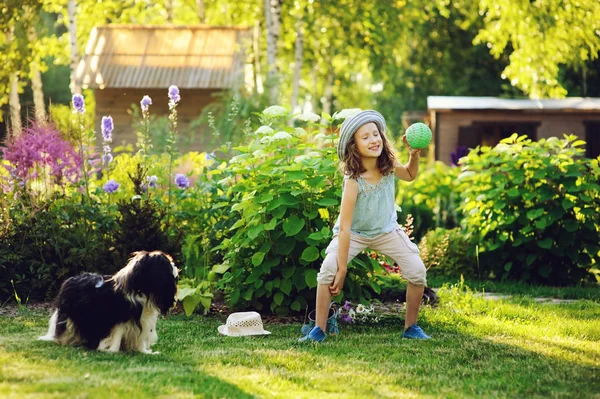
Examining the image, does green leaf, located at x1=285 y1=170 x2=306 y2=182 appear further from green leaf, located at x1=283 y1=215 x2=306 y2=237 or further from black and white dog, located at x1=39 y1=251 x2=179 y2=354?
black and white dog, located at x1=39 y1=251 x2=179 y2=354

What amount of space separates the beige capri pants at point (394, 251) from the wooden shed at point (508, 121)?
12.5 metres

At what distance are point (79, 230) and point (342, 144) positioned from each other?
2.85 metres

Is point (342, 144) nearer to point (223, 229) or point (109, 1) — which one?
point (223, 229)

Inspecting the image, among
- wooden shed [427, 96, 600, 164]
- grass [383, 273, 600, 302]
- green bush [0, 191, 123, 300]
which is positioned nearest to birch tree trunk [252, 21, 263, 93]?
wooden shed [427, 96, 600, 164]

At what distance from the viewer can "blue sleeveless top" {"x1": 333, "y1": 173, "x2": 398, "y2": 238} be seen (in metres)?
5.68

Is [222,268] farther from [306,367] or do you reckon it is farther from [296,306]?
[306,367]

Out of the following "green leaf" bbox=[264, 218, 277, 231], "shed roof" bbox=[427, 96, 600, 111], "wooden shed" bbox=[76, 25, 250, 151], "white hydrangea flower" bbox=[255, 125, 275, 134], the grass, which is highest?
"wooden shed" bbox=[76, 25, 250, 151]

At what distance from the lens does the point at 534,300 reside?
762 centimetres

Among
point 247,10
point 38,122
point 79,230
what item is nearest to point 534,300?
point 79,230

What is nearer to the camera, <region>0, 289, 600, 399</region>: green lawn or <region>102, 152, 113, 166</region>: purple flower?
<region>0, 289, 600, 399</region>: green lawn

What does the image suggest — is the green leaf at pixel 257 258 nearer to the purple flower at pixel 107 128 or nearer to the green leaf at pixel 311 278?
the green leaf at pixel 311 278

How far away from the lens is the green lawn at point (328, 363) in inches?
167

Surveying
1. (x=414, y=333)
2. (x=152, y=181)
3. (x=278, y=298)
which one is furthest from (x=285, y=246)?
(x=152, y=181)

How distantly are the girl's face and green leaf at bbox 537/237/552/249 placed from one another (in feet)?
11.1
